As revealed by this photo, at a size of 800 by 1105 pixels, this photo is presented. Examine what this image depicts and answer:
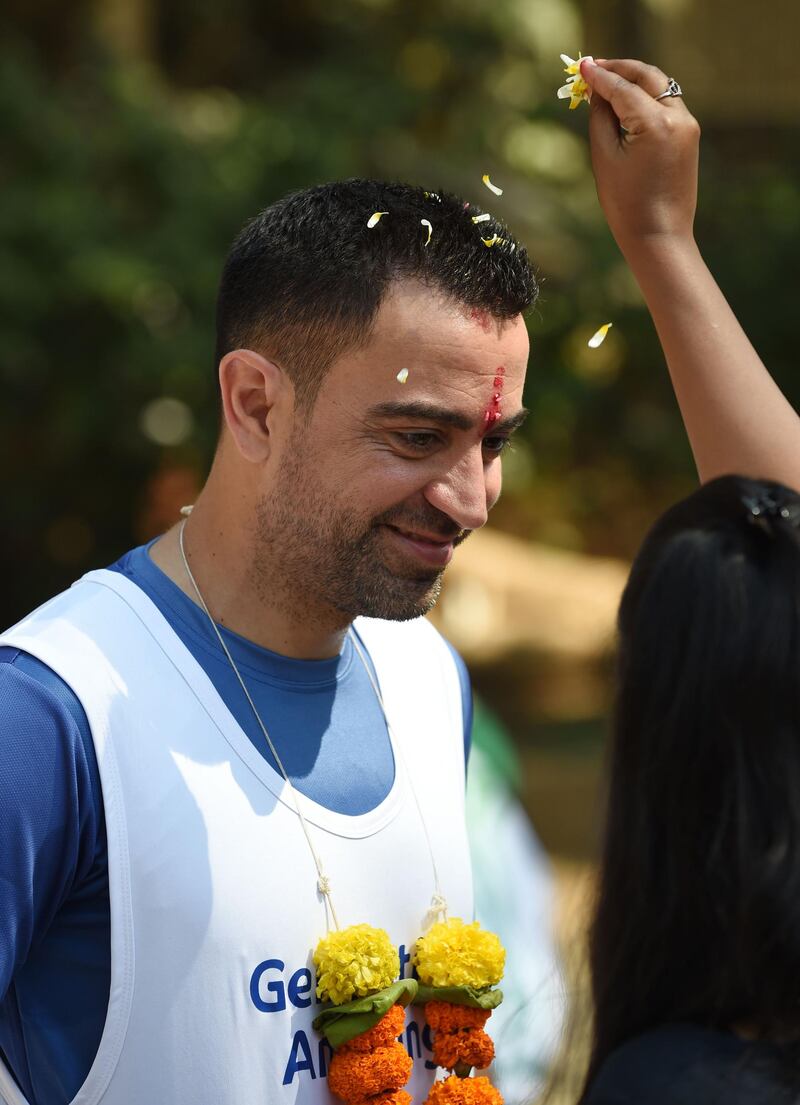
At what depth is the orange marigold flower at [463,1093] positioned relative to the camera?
207 centimetres

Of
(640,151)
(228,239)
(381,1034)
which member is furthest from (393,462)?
(228,239)

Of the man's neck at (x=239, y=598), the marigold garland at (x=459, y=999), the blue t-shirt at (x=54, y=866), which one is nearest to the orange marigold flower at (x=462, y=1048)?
the marigold garland at (x=459, y=999)

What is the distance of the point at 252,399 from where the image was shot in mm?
2178

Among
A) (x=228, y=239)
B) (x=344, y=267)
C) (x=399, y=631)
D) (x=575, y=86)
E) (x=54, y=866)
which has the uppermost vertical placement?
(x=228, y=239)

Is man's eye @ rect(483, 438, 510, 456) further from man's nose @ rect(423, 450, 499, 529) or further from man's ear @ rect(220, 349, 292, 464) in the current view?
man's ear @ rect(220, 349, 292, 464)

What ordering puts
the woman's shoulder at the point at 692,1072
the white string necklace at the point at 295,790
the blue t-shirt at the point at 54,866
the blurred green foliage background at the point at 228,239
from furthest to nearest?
the blurred green foliage background at the point at 228,239, the white string necklace at the point at 295,790, the blue t-shirt at the point at 54,866, the woman's shoulder at the point at 692,1072

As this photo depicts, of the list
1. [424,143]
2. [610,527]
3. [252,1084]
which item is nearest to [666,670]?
[252,1084]

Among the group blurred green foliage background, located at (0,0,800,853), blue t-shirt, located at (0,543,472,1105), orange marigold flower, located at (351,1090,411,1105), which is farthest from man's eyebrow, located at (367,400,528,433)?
blurred green foliage background, located at (0,0,800,853)

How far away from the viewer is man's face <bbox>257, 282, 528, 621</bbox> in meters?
2.07

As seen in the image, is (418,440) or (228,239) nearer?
(418,440)

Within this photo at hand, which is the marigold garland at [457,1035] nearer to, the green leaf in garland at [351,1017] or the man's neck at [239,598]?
the green leaf in garland at [351,1017]

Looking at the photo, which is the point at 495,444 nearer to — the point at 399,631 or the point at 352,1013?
the point at 399,631

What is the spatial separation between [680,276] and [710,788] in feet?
2.58

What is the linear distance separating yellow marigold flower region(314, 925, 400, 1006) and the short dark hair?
2.61 ft
